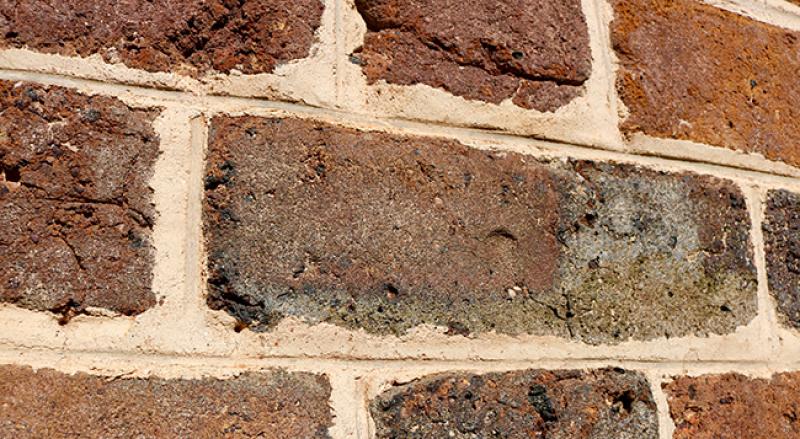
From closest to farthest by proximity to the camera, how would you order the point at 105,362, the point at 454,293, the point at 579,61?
the point at 105,362
the point at 454,293
the point at 579,61

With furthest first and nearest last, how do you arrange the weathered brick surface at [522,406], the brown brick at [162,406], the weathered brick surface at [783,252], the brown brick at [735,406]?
the weathered brick surface at [783,252] → the brown brick at [735,406] → the weathered brick surface at [522,406] → the brown brick at [162,406]

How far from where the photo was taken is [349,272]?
74 centimetres

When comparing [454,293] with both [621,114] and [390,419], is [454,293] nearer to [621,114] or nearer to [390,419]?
[390,419]

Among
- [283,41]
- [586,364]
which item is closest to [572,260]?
[586,364]

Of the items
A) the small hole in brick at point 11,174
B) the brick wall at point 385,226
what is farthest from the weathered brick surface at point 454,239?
the small hole in brick at point 11,174

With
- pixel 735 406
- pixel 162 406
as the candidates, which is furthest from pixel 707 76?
pixel 162 406

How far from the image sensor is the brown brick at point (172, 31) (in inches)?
27.2

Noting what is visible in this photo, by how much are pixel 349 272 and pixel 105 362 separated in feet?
0.65

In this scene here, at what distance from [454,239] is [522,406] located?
15 cm

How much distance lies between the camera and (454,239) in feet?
2.59

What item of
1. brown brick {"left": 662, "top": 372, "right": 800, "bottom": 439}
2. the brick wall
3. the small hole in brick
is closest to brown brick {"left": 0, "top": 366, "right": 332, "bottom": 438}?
the brick wall

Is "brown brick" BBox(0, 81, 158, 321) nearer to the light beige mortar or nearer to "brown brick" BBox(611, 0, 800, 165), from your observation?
the light beige mortar

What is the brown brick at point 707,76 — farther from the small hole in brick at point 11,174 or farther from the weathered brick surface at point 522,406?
the small hole in brick at point 11,174

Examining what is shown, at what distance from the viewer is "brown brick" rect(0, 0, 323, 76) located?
69 cm
